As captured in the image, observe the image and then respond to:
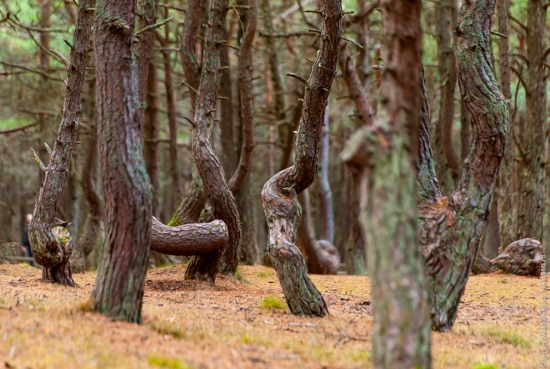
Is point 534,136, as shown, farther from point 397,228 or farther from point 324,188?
point 397,228

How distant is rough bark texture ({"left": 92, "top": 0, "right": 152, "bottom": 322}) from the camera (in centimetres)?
535

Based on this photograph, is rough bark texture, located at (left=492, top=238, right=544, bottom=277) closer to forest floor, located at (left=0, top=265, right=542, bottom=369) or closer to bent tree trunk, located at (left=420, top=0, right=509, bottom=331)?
forest floor, located at (left=0, top=265, right=542, bottom=369)

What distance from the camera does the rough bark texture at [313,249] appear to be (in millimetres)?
16516

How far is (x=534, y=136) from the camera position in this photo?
44.2ft

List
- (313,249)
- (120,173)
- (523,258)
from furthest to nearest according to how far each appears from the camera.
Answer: (313,249)
(523,258)
(120,173)

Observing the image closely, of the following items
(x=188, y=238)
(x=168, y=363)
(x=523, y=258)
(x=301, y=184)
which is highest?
(x=301, y=184)

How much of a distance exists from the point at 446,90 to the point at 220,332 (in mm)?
10561

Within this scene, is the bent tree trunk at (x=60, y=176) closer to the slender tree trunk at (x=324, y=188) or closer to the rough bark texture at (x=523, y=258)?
the rough bark texture at (x=523, y=258)

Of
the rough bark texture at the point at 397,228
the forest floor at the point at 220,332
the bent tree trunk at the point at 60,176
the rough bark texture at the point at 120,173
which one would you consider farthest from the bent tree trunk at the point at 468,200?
the bent tree trunk at the point at 60,176

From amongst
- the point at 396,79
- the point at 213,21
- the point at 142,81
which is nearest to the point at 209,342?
the point at 396,79

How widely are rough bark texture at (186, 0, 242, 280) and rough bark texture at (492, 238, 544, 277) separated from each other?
551cm

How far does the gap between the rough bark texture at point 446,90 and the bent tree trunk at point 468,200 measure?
25.5 ft

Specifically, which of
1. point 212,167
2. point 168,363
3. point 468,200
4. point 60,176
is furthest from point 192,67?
point 168,363

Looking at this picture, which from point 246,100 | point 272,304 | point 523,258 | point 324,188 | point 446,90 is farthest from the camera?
point 324,188
